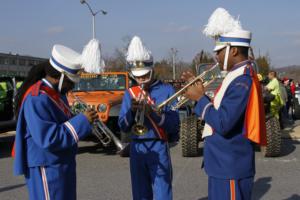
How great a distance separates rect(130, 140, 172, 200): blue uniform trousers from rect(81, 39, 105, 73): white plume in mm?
820

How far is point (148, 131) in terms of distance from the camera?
169 inches

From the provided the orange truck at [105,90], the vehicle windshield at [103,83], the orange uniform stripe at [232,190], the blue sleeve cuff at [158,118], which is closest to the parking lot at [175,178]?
the orange truck at [105,90]

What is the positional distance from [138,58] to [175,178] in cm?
338

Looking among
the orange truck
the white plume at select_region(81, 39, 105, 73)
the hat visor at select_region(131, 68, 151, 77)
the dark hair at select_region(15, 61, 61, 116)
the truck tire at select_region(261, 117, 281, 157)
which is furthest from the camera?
the orange truck

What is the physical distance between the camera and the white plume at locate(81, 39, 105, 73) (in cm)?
388

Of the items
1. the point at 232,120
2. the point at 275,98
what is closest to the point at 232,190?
the point at 232,120

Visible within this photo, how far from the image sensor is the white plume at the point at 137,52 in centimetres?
447

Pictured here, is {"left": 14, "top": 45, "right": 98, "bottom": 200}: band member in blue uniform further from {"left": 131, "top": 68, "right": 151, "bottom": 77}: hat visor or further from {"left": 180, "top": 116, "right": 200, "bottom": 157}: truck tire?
{"left": 180, "top": 116, "right": 200, "bottom": 157}: truck tire

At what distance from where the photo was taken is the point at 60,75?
335 centimetres

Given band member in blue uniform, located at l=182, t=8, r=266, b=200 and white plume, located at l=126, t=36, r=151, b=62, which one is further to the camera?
white plume, located at l=126, t=36, r=151, b=62

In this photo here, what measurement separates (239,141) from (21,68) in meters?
61.8

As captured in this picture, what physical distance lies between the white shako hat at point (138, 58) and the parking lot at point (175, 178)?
2434 millimetres

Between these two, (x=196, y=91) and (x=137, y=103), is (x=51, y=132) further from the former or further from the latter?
(x=137, y=103)

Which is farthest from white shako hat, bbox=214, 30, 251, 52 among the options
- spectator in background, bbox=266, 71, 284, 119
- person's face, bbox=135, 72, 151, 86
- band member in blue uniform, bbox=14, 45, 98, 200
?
spectator in background, bbox=266, 71, 284, 119
